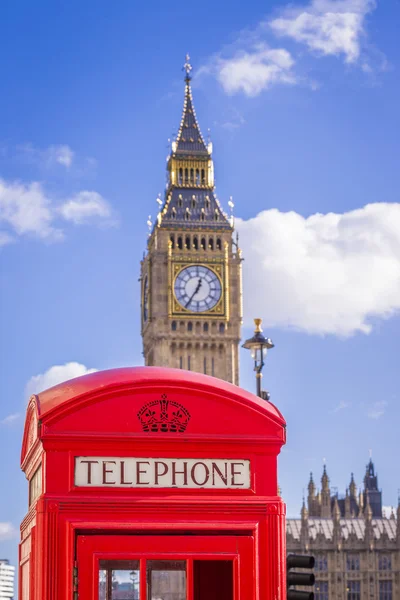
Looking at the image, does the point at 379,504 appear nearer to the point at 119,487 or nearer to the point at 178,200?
the point at 178,200

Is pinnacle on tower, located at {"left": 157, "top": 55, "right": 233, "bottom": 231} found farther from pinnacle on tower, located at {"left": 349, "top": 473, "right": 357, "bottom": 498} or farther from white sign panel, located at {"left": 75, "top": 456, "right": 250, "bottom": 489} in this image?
white sign panel, located at {"left": 75, "top": 456, "right": 250, "bottom": 489}

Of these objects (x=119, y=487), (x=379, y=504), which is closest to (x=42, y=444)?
(x=119, y=487)

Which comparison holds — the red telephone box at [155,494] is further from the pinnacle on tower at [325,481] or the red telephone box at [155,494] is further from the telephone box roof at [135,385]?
the pinnacle on tower at [325,481]

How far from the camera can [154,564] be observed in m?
4.96

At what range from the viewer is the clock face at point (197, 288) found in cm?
7062

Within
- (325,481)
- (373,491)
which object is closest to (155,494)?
(325,481)

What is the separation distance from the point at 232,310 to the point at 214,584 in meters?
65.9

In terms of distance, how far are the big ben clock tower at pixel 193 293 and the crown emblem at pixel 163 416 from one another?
213 ft

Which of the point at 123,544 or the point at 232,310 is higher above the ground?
the point at 232,310

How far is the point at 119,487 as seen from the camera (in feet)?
16.3

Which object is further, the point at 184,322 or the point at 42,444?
the point at 184,322

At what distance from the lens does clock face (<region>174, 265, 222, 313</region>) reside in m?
70.6

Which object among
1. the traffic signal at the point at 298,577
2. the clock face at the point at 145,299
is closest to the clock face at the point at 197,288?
the clock face at the point at 145,299

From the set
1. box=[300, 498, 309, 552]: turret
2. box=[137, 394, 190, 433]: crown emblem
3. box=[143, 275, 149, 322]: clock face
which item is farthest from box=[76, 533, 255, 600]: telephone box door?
box=[300, 498, 309, 552]: turret
